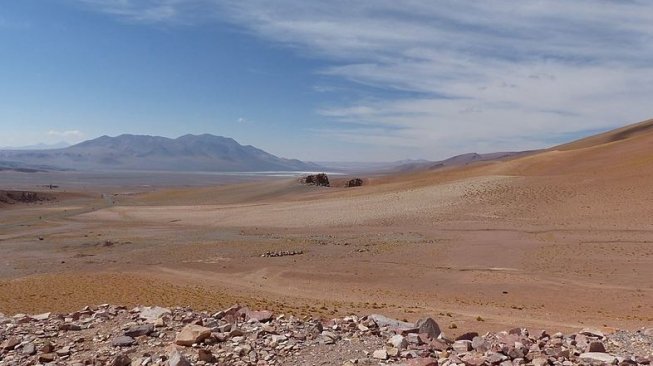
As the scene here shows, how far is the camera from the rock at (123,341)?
296 inches

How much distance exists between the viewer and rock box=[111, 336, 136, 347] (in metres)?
7.52

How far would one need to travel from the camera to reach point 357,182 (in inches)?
2530

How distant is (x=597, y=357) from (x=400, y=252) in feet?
54.4

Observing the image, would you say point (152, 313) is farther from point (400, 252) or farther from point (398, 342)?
point (400, 252)

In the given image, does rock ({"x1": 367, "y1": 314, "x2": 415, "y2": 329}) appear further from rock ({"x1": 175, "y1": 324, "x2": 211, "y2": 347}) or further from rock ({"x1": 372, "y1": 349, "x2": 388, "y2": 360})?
rock ({"x1": 175, "y1": 324, "x2": 211, "y2": 347})

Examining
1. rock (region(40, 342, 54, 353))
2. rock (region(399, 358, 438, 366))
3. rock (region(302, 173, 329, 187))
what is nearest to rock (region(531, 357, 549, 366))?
→ rock (region(399, 358, 438, 366))

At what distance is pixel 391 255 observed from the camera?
22828 millimetres

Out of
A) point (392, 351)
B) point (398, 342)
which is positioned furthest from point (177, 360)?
point (398, 342)

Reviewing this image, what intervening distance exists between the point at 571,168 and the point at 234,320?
41.1 meters

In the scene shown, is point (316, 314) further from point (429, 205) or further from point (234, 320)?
point (429, 205)

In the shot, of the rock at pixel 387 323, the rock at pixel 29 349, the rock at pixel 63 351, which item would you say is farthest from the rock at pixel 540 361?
the rock at pixel 29 349

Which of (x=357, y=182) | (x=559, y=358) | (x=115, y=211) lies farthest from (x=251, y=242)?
(x=357, y=182)

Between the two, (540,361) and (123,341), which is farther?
(123,341)

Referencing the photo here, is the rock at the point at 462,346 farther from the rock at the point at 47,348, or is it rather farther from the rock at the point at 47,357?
the rock at the point at 47,348
